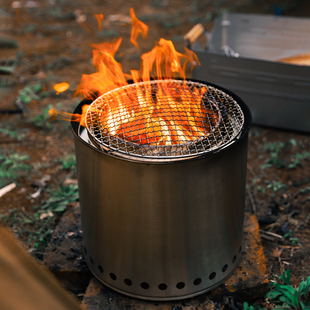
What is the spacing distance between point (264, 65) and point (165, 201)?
2428 millimetres

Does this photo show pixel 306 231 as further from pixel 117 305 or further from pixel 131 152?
pixel 131 152

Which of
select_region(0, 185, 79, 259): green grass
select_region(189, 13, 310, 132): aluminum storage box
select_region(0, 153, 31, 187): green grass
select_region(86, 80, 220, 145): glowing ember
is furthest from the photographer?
select_region(189, 13, 310, 132): aluminum storage box

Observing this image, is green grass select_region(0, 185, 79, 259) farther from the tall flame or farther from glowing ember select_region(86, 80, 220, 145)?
glowing ember select_region(86, 80, 220, 145)

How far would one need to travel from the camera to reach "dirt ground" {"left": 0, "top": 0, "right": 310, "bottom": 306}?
9.05ft

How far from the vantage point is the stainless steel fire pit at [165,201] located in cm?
162

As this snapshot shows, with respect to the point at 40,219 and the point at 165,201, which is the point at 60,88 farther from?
the point at 40,219

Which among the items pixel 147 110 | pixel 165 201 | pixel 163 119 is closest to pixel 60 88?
pixel 147 110

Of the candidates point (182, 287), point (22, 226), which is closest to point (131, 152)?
point (182, 287)

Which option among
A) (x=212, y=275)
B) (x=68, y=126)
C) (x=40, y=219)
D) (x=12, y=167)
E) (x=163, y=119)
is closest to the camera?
(x=163, y=119)

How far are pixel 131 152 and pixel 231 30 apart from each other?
3215 mm

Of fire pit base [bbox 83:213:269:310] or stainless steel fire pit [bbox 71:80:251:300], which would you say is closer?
stainless steel fire pit [bbox 71:80:251:300]

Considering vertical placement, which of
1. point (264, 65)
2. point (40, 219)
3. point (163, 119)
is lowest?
point (40, 219)

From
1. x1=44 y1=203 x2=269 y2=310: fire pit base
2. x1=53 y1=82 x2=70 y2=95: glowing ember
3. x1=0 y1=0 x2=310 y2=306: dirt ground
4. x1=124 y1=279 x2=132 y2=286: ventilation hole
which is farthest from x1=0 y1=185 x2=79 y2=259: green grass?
x1=53 y1=82 x2=70 y2=95: glowing ember

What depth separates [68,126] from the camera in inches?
159
